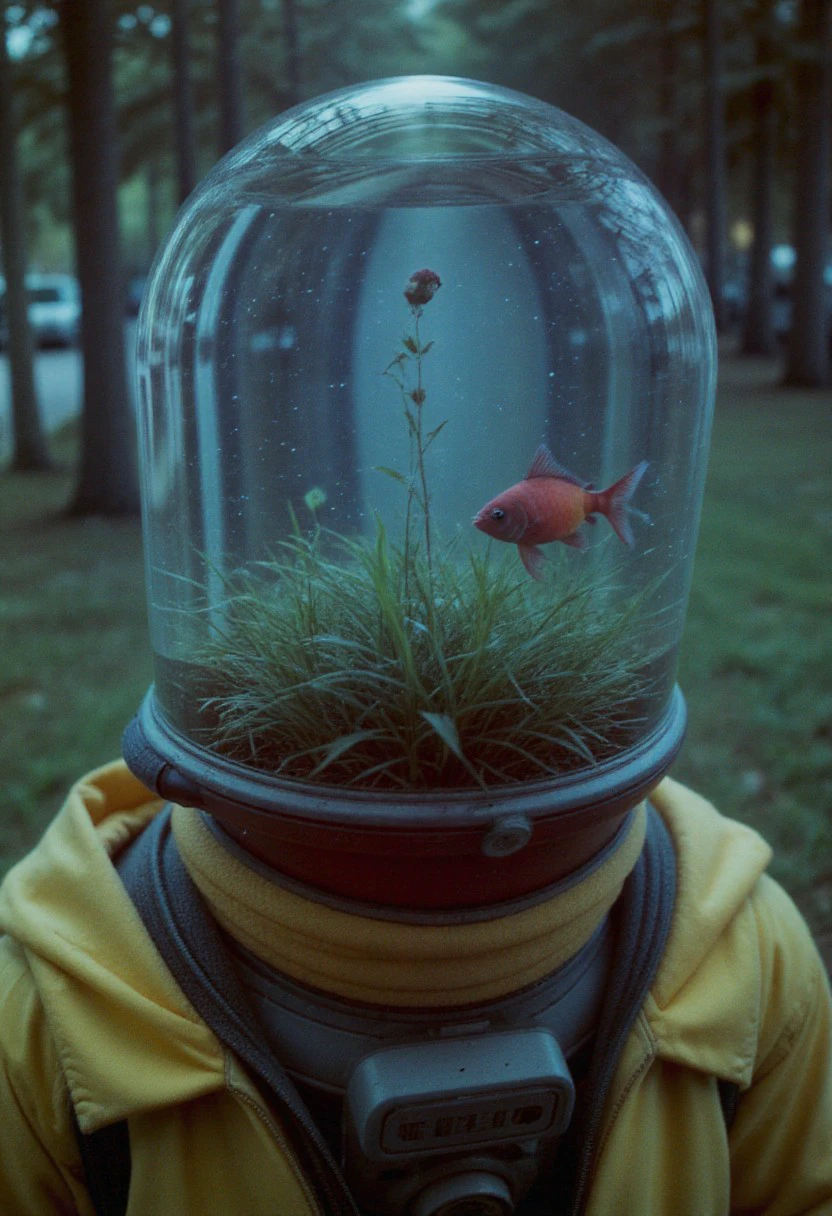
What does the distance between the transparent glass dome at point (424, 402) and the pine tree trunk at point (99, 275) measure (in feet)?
16.9

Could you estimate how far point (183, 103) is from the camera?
6395mm

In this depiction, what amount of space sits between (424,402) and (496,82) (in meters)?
7.94

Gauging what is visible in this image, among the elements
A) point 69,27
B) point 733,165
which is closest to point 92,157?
point 69,27

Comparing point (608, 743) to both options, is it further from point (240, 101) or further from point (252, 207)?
point (240, 101)

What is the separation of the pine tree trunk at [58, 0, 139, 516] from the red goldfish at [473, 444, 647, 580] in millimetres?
5681

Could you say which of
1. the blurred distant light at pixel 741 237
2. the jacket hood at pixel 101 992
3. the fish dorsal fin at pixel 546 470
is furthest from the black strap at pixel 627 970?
the blurred distant light at pixel 741 237

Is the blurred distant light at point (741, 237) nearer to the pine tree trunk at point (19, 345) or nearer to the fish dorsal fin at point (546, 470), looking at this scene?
the pine tree trunk at point (19, 345)

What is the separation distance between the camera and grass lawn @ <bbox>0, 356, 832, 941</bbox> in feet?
11.4

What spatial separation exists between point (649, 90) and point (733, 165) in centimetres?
453

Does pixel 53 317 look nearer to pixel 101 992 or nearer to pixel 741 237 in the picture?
pixel 741 237

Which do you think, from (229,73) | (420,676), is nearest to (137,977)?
(420,676)

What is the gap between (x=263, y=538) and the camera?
1.74 metres

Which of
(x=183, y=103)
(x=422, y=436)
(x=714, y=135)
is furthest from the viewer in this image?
(x=714, y=135)

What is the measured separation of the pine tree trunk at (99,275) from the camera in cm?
641
